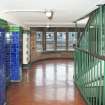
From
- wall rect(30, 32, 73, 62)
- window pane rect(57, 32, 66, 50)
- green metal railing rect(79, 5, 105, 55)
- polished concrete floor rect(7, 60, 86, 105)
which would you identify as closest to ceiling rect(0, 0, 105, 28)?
green metal railing rect(79, 5, 105, 55)

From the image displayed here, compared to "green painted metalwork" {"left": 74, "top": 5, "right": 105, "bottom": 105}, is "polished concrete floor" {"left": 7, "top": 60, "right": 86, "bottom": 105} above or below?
below

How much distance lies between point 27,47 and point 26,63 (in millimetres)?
827

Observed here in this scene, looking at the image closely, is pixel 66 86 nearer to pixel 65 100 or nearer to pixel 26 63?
pixel 65 100

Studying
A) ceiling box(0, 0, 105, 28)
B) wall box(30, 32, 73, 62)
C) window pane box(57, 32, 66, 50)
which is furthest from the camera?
window pane box(57, 32, 66, 50)

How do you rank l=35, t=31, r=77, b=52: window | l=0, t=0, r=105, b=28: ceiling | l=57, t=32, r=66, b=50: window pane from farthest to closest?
l=57, t=32, r=66, b=50: window pane
l=35, t=31, r=77, b=52: window
l=0, t=0, r=105, b=28: ceiling

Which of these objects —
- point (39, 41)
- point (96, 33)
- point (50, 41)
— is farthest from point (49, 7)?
point (50, 41)

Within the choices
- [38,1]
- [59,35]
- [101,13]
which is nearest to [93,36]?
[101,13]

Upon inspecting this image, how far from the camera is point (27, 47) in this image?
37.5 ft

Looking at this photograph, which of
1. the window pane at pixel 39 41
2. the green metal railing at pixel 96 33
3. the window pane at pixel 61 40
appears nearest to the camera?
the green metal railing at pixel 96 33

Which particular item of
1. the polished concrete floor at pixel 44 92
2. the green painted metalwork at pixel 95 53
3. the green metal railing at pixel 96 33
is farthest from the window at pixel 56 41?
the green metal railing at pixel 96 33

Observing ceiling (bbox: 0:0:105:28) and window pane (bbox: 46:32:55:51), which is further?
window pane (bbox: 46:32:55:51)

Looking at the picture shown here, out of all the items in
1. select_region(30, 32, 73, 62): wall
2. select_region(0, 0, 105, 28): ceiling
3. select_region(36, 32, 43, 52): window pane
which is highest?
select_region(0, 0, 105, 28): ceiling

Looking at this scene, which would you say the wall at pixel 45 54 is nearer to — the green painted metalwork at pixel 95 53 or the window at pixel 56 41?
the window at pixel 56 41

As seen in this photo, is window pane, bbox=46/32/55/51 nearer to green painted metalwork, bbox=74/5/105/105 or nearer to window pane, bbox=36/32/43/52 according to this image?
window pane, bbox=36/32/43/52
